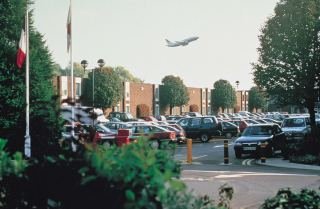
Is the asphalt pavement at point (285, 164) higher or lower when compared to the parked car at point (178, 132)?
lower

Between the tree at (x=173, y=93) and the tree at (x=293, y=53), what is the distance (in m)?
51.9

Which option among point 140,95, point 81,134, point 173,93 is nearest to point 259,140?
point 81,134

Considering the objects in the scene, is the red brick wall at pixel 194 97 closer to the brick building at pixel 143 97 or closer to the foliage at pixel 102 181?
the brick building at pixel 143 97

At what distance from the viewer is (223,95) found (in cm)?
9581

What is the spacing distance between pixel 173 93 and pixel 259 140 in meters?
55.9

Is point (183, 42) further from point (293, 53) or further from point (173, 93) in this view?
point (173, 93)

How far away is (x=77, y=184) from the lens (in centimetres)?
304

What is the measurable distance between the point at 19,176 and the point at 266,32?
26334 mm

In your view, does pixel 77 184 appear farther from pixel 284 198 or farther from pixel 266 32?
pixel 266 32

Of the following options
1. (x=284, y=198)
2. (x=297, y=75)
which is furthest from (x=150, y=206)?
(x=297, y=75)

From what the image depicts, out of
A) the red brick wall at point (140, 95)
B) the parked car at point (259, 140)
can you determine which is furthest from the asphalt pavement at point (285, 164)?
the red brick wall at point (140, 95)

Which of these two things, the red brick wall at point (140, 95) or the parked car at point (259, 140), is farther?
the red brick wall at point (140, 95)

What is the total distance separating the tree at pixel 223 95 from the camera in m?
95.0

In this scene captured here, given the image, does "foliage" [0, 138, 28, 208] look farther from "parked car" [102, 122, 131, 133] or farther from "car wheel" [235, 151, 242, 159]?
"parked car" [102, 122, 131, 133]
